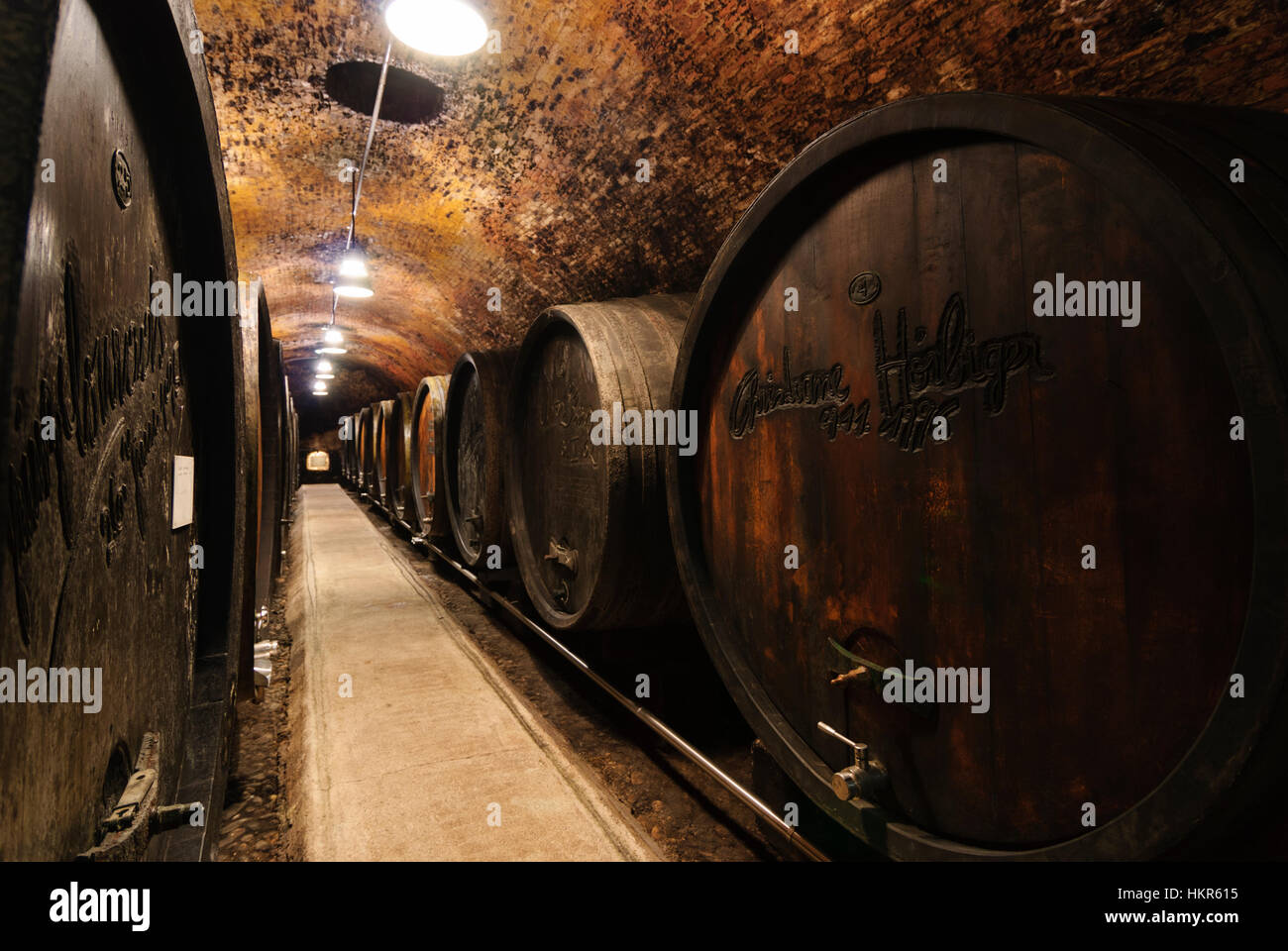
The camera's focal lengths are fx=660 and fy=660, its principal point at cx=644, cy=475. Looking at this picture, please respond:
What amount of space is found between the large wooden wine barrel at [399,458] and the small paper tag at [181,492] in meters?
5.37

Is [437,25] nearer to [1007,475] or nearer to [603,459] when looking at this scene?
[603,459]

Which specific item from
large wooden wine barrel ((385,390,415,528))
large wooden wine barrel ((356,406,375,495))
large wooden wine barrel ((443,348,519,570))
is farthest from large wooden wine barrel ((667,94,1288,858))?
large wooden wine barrel ((356,406,375,495))

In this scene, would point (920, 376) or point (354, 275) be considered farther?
point (354, 275)

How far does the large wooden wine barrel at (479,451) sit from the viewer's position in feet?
12.9

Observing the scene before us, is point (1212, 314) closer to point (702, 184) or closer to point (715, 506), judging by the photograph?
point (715, 506)

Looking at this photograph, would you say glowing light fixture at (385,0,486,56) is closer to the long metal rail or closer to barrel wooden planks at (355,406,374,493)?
the long metal rail

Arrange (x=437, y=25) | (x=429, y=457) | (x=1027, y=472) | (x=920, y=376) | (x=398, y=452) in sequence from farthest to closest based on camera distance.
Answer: (x=398, y=452) → (x=429, y=457) → (x=437, y=25) → (x=920, y=376) → (x=1027, y=472)

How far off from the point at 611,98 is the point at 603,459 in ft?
6.99

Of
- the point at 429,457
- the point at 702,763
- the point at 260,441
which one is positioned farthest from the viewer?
the point at 429,457

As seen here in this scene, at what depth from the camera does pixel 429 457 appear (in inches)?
240

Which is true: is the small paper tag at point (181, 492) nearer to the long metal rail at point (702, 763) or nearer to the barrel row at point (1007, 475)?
the barrel row at point (1007, 475)

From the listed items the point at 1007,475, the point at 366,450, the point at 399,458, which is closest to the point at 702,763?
the point at 1007,475

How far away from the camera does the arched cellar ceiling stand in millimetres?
1832
